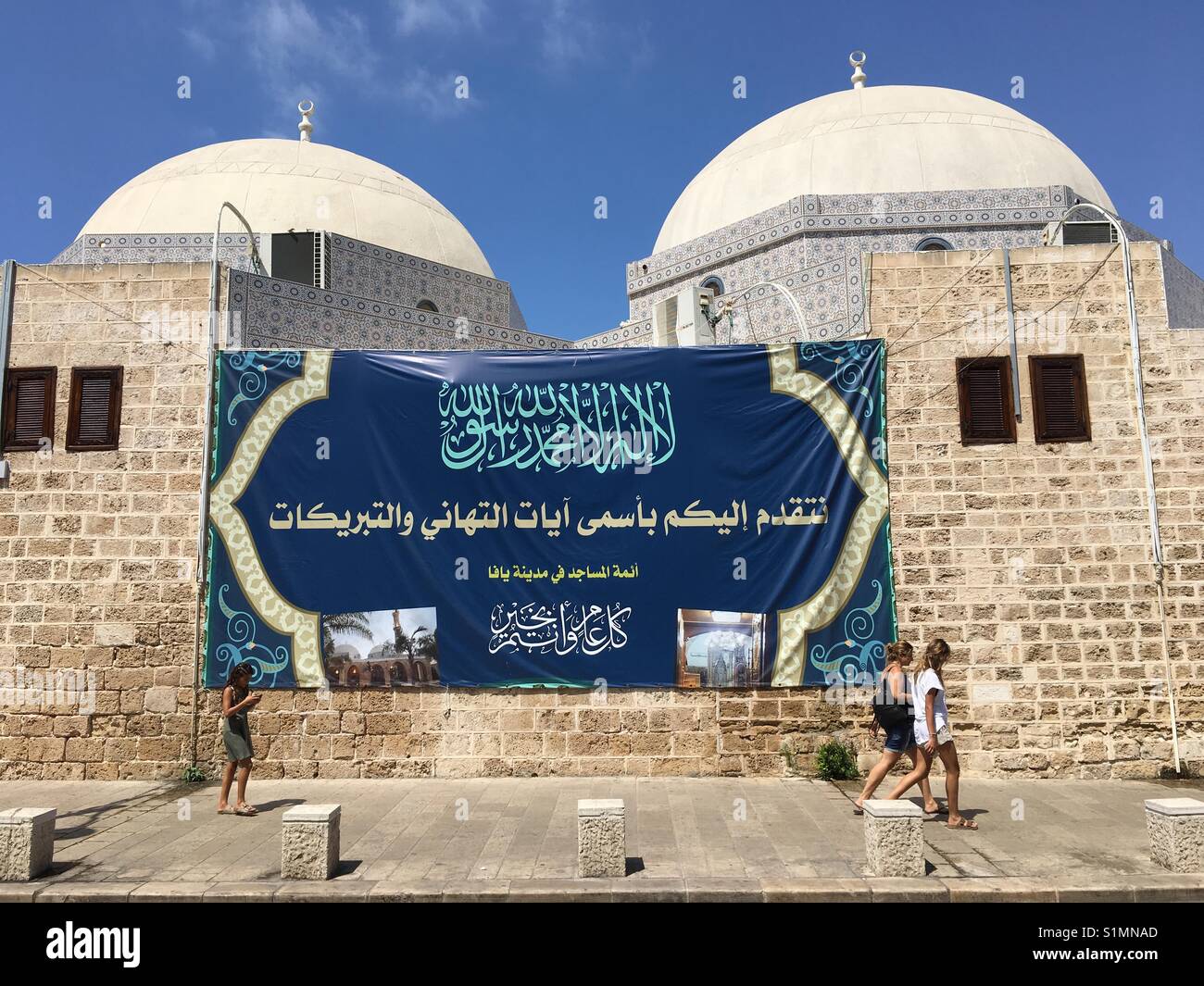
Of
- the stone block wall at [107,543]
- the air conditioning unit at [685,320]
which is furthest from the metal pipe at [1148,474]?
the stone block wall at [107,543]

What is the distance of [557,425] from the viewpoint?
7.12 m

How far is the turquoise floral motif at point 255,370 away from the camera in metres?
7.16

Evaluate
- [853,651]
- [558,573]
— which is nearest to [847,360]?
[853,651]

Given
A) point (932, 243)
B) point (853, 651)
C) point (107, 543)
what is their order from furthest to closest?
point (932, 243) → point (107, 543) → point (853, 651)

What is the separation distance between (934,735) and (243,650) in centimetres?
519

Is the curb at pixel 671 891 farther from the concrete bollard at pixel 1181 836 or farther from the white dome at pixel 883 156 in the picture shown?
the white dome at pixel 883 156

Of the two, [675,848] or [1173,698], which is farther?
[1173,698]

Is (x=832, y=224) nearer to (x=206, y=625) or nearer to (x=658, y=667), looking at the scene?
(x=658, y=667)

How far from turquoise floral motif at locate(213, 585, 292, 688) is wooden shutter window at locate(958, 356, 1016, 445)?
19.2 ft

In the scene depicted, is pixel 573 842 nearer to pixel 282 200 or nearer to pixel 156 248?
pixel 156 248

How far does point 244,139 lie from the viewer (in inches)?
721

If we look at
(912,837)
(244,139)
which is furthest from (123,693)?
(244,139)

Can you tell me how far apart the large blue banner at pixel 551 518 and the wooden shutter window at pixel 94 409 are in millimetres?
898

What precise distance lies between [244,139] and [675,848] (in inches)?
716
